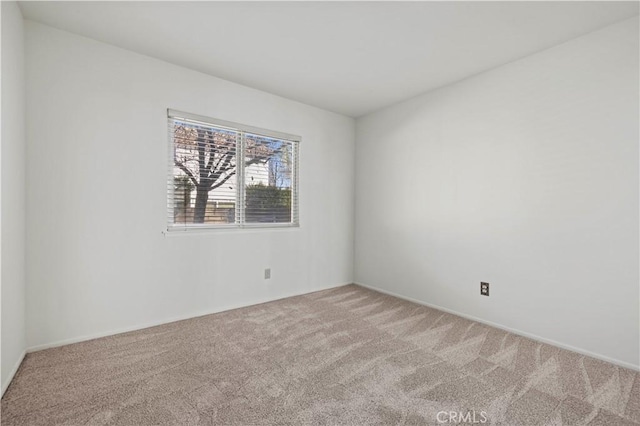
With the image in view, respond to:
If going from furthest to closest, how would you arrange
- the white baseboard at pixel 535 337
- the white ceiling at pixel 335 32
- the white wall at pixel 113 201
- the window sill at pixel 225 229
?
the window sill at pixel 225 229 → the white wall at pixel 113 201 → the white baseboard at pixel 535 337 → the white ceiling at pixel 335 32

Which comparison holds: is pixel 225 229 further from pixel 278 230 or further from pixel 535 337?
pixel 535 337

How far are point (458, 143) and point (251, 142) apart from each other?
87.0 inches

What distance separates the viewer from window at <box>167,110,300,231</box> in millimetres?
2920

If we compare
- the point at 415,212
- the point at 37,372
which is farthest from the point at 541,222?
the point at 37,372

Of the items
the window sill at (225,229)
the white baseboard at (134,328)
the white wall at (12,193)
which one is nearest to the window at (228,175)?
the window sill at (225,229)

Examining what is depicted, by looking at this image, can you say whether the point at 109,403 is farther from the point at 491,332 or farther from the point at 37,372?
the point at 491,332

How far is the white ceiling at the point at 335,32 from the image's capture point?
6.62 ft

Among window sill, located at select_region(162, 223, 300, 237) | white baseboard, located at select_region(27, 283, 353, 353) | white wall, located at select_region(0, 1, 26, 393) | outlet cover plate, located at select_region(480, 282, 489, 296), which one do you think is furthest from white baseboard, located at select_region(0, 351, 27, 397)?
outlet cover plate, located at select_region(480, 282, 489, 296)

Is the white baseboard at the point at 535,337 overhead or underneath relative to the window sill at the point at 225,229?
underneath

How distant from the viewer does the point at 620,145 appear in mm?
2131

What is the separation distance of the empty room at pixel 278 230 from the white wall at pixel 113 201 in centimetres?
1

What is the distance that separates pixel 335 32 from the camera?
228 cm

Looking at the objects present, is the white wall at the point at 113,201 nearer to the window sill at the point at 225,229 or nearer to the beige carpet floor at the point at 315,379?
the window sill at the point at 225,229

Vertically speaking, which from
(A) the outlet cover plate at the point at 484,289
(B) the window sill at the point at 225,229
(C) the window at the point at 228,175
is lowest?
(A) the outlet cover plate at the point at 484,289
